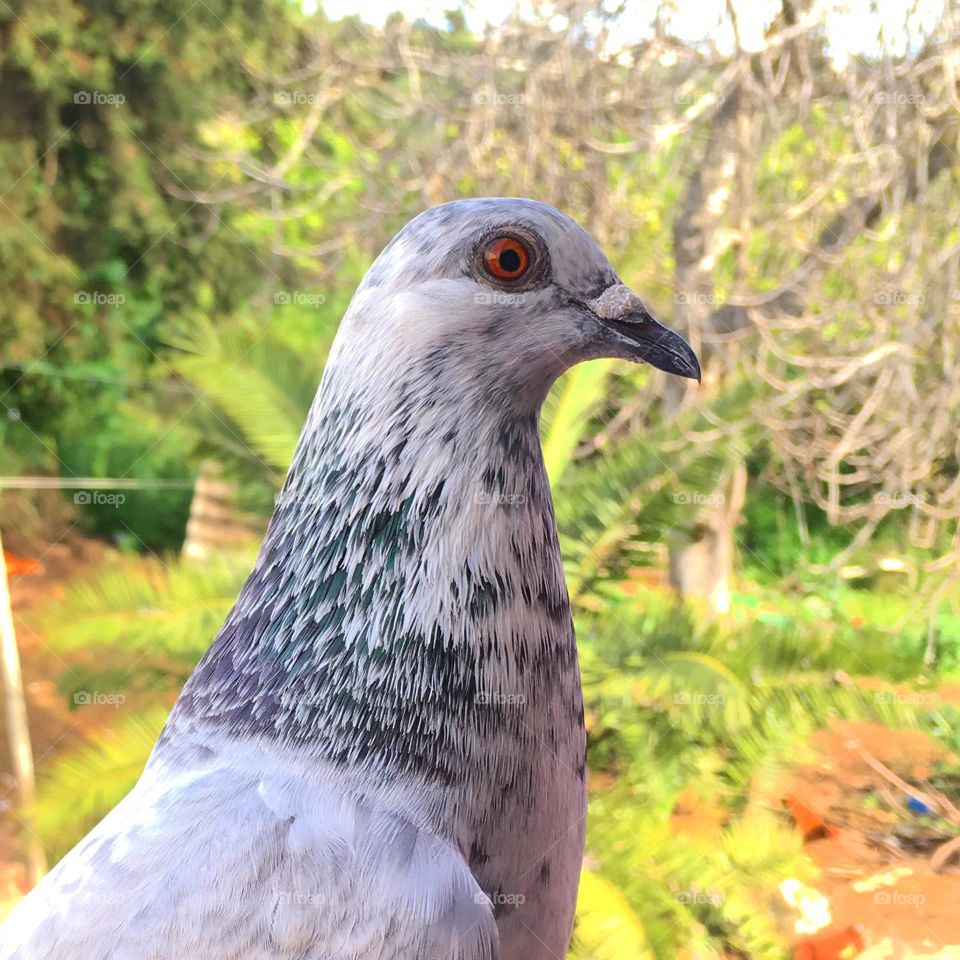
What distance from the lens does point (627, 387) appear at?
688 cm

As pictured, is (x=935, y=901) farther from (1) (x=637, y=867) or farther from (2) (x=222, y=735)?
(2) (x=222, y=735)

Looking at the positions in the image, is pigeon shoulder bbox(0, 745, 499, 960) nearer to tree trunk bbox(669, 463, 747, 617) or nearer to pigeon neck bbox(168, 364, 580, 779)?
pigeon neck bbox(168, 364, 580, 779)

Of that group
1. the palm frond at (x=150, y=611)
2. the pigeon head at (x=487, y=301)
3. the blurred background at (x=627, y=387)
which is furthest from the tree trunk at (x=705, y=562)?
the pigeon head at (x=487, y=301)

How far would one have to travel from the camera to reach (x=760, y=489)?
8.60 meters

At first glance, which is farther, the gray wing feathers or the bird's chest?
the bird's chest

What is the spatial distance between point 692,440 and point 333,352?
2861 mm

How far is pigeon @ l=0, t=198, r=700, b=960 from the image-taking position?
3.46ft

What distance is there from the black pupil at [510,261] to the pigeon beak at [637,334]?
0.11 m

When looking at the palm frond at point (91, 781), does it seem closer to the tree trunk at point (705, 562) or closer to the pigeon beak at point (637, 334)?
the pigeon beak at point (637, 334)

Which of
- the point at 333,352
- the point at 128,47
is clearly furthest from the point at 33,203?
the point at 333,352

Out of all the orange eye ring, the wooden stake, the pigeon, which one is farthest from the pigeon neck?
the wooden stake

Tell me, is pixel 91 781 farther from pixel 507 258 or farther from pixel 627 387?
pixel 627 387

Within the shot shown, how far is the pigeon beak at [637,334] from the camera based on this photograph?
1.26 m

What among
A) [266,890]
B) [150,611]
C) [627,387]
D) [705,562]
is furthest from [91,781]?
[627,387]
